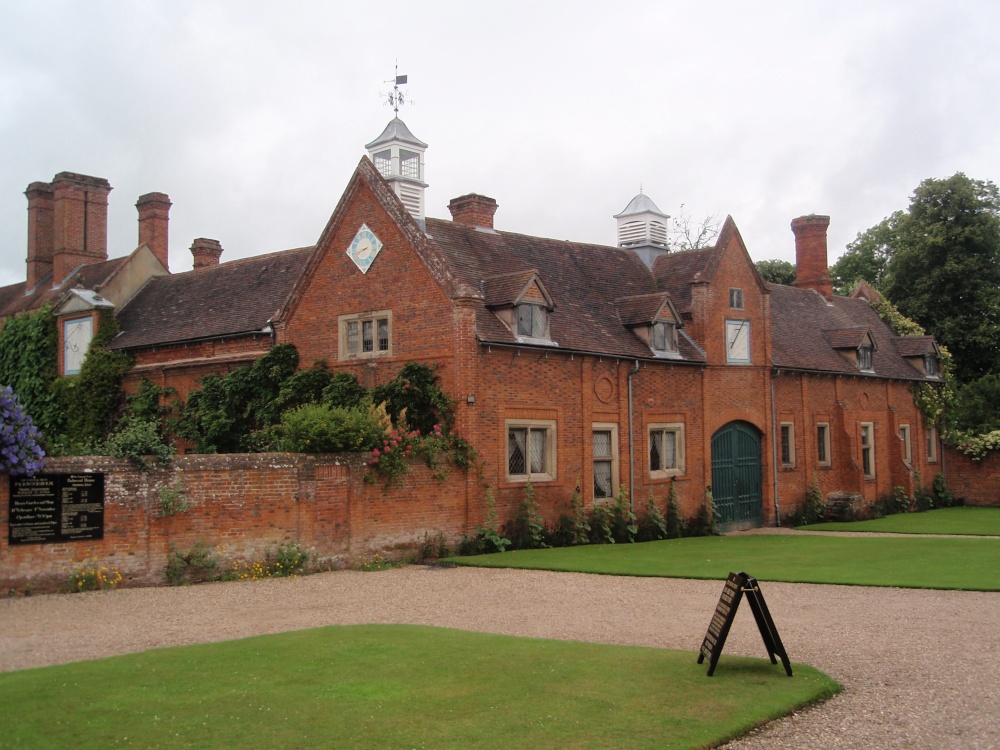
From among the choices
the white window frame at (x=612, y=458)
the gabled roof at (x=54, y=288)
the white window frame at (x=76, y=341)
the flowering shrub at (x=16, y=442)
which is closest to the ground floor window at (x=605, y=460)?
the white window frame at (x=612, y=458)

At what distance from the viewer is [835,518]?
3167 centimetres

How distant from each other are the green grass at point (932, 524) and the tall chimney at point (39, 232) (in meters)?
28.9

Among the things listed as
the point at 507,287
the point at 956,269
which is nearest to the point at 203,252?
the point at 507,287

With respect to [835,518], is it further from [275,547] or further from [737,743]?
[737,743]

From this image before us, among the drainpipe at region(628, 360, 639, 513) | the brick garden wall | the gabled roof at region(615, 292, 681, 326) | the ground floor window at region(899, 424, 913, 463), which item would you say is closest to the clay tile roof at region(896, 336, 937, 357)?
the ground floor window at region(899, 424, 913, 463)

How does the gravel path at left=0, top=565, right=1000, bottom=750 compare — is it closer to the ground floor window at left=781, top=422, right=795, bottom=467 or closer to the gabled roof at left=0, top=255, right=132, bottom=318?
the ground floor window at left=781, top=422, right=795, bottom=467

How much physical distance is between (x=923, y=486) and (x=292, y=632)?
31550 mm

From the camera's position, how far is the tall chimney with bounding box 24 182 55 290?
3725 centimetres

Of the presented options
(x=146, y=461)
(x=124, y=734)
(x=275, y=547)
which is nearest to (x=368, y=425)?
(x=275, y=547)

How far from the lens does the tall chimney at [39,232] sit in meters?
37.2

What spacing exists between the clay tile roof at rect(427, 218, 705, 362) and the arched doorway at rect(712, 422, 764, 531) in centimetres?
279

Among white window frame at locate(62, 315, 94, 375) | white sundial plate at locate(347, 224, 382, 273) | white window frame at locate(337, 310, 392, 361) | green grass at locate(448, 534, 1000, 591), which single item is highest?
white sundial plate at locate(347, 224, 382, 273)

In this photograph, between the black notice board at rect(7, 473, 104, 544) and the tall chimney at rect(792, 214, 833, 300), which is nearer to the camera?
the black notice board at rect(7, 473, 104, 544)

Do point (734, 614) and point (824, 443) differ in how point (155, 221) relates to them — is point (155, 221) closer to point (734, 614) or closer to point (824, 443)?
point (824, 443)
